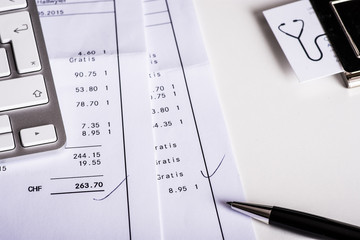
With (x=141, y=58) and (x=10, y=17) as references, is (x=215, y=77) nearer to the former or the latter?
(x=141, y=58)

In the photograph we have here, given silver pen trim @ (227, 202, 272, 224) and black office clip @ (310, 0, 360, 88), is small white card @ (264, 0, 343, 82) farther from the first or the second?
silver pen trim @ (227, 202, 272, 224)

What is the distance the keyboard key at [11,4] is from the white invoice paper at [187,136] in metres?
0.12

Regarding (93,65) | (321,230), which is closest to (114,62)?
(93,65)

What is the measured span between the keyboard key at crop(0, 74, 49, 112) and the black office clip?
26cm

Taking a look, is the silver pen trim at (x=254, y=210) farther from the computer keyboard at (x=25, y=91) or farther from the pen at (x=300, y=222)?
the computer keyboard at (x=25, y=91)

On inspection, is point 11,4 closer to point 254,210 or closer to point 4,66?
point 4,66

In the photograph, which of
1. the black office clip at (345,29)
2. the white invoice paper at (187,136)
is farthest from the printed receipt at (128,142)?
the black office clip at (345,29)

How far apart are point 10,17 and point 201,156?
205 mm

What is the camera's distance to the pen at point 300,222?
0.32 metres

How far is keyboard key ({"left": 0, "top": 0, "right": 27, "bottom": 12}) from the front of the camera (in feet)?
1.27

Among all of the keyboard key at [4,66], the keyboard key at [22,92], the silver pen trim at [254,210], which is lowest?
the silver pen trim at [254,210]

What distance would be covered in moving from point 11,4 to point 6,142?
5.0 inches

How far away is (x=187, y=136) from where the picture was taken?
1.24 ft

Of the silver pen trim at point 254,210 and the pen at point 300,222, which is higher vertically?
the silver pen trim at point 254,210
